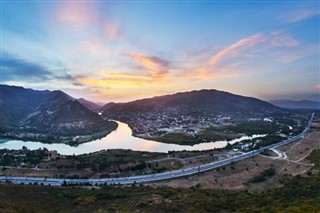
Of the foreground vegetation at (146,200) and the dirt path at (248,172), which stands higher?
the foreground vegetation at (146,200)

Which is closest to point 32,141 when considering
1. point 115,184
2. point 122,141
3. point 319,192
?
point 122,141

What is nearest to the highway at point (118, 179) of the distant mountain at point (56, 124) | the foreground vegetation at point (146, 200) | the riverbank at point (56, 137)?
the foreground vegetation at point (146, 200)

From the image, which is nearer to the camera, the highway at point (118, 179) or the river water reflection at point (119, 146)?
the highway at point (118, 179)

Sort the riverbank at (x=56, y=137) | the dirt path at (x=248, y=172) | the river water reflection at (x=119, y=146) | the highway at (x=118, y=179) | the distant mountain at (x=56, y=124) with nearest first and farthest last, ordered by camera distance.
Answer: the dirt path at (x=248, y=172), the highway at (x=118, y=179), the river water reflection at (x=119, y=146), the riverbank at (x=56, y=137), the distant mountain at (x=56, y=124)

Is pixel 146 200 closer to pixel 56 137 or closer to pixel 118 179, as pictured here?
pixel 118 179

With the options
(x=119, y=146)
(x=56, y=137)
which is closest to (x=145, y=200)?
(x=119, y=146)

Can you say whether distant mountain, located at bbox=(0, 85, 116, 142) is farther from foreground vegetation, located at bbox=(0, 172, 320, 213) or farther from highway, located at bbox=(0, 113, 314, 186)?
foreground vegetation, located at bbox=(0, 172, 320, 213)

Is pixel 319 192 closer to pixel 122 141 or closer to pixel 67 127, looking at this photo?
pixel 122 141

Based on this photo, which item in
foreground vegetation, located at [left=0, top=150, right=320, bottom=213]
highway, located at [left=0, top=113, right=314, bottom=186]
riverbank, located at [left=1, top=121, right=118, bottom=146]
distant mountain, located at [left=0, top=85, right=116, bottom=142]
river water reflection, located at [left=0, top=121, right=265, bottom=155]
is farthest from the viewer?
distant mountain, located at [left=0, top=85, right=116, bottom=142]

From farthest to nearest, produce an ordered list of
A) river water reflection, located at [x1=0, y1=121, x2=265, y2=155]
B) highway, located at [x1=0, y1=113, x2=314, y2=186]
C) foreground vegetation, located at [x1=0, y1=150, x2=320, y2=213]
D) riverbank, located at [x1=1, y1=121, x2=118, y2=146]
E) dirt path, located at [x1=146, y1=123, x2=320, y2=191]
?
riverbank, located at [x1=1, y1=121, x2=118, y2=146], river water reflection, located at [x1=0, y1=121, x2=265, y2=155], highway, located at [x1=0, y1=113, x2=314, y2=186], dirt path, located at [x1=146, y1=123, x2=320, y2=191], foreground vegetation, located at [x1=0, y1=150, x2=320, y2=213]

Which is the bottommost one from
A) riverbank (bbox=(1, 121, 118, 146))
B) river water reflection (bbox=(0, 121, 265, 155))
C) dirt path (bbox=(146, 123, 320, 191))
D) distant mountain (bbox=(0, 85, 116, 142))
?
A: dirt path (bbox=(146, 123, 320, 191))

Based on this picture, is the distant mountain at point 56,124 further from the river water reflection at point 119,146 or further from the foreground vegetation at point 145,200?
the foreground vegetation at point 145,200

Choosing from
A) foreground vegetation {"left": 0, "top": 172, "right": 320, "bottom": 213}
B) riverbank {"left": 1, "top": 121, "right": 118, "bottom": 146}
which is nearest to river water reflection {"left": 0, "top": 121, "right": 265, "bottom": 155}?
riverbank {"left": 1, "top": 121, "right": 118, "bottom": 146}
